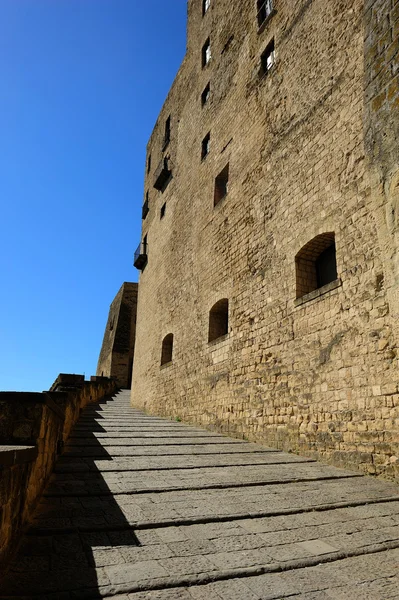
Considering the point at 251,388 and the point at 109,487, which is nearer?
the point at 109,487

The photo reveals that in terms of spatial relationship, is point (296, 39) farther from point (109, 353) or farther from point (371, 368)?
point (109, 353)

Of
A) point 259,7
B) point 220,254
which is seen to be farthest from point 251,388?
point 259,7

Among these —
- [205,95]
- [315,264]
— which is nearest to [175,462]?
[315,264]

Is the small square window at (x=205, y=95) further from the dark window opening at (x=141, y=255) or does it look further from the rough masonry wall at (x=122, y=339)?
the rough masonry wall at (x=122, y=339)

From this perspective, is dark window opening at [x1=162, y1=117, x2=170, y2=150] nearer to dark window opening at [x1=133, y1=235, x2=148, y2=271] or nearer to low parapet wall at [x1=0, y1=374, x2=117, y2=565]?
dark window opening at [x1=133, y1=235, x2=148, y2=271]

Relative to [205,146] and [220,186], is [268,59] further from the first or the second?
[205,146]

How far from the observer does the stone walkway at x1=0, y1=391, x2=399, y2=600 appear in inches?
74.6

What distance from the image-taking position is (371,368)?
472 cm

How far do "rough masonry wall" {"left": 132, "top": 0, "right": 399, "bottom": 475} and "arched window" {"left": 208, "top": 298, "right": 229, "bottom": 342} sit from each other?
274 millimetres

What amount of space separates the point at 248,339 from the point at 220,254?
2.58 meters

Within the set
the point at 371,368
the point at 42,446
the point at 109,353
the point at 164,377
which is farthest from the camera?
the point at 109,353

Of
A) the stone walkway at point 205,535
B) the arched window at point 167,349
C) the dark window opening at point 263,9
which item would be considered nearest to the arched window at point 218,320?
the arched window at point 167,349

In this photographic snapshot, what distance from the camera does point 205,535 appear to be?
8.26 ft

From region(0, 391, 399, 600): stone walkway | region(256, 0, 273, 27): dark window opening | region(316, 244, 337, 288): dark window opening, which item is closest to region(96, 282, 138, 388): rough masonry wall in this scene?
region(256, 0, 273, 27): dark window opening
